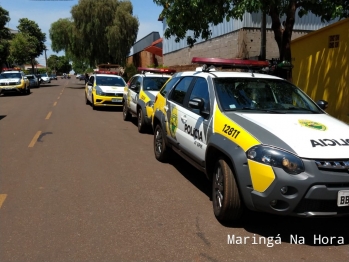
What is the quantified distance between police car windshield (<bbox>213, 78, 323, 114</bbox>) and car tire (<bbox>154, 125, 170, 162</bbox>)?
1.94 m

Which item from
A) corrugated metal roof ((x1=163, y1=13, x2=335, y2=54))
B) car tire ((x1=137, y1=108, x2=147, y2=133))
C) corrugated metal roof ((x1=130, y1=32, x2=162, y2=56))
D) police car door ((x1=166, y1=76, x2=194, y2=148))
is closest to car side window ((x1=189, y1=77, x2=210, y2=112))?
police car door ((x1=166, y1=76, x2=194, y2=148))

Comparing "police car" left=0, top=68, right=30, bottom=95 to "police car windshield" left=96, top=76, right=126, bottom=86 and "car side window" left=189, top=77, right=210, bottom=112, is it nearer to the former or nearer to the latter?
"police car windshield" left=96, top=76, right=126, bottom=86

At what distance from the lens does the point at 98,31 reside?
1474 inches

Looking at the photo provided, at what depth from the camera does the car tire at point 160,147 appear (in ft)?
22.9

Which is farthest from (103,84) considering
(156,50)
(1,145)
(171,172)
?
(156,50)

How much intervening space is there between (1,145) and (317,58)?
868 cm

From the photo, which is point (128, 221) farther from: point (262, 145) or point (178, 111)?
point (178, 111)

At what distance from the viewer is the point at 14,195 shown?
208 inches

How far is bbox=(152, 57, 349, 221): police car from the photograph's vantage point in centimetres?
362

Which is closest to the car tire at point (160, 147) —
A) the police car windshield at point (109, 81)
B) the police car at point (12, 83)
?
the police car windshield at point (109, 81)

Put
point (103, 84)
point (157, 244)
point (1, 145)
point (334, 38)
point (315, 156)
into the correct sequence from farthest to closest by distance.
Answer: point (103, 84) → point (334, 38) → point (1, 145) → point (157, 244) → point (315, 156)

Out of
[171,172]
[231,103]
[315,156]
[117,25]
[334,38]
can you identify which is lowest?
[171,172]

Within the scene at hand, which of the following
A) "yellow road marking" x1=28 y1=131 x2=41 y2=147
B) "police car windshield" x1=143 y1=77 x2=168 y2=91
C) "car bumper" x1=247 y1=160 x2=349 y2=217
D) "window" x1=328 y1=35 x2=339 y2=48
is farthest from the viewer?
"police car windshield" x1=143 y1=77 x2=168 y2=91

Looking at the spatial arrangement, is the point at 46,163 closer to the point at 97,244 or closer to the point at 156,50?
the point at 97,244
